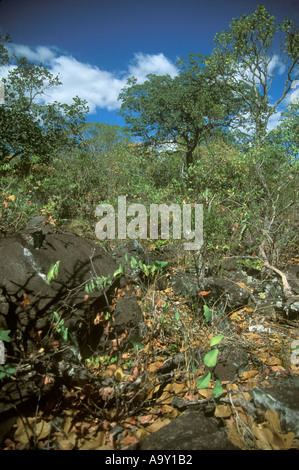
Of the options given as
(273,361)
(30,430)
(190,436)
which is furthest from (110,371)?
(273,361)

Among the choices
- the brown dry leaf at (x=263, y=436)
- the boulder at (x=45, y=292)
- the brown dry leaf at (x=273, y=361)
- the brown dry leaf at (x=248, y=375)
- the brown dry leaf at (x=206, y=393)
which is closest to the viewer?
the brown dry leaf at (x=263, y=436)

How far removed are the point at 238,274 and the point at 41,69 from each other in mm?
12369

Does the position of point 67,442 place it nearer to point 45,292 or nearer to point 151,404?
point 151,404

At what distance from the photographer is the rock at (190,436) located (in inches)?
56.2

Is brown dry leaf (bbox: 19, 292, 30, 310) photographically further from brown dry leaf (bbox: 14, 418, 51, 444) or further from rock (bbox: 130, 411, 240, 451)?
rock (bbox: 130, 411, 240, 451)

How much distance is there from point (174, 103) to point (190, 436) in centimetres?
1654

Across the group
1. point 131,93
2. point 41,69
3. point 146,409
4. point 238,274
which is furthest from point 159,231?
point 131,93

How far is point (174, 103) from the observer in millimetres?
14883

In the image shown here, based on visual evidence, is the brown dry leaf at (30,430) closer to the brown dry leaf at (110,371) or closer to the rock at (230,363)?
the brown dry leaf at (110,371)
